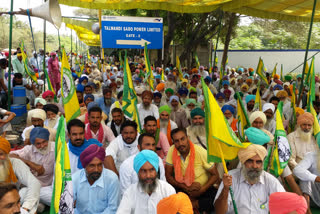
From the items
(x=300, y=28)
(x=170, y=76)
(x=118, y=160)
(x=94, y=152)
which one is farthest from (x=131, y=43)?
(x=300, y=28)

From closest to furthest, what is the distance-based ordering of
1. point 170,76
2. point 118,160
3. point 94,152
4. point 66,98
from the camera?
point 94,152 → point 118,160 → point 66,98 → point 170,76

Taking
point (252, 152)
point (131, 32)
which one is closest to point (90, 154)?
point (252, 152)

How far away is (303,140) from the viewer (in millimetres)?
3916

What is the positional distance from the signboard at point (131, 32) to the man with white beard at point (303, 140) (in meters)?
5.57

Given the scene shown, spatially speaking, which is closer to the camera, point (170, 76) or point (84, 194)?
point (84, 194)

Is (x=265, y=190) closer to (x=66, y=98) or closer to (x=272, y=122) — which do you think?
(x=272, y=122)

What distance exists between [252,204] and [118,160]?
171 cm

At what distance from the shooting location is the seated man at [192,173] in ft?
10.8

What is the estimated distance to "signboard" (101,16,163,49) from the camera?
28.1 feet

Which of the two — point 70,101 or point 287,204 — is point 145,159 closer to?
point 287,204

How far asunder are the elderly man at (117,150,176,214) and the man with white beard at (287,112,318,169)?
2.08 m

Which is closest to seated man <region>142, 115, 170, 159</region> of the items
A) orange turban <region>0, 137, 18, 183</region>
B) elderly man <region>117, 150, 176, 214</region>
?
elderly man <region>117, 150, 176, 214</region>

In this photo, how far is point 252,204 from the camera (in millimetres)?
2732

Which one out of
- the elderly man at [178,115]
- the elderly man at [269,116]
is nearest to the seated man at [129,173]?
the elderly man at [269,116]
